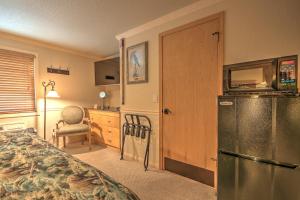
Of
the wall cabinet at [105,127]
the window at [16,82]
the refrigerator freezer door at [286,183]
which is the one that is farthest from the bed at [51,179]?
the window at [16,82]

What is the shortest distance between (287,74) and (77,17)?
264cm

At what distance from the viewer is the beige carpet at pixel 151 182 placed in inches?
75.5

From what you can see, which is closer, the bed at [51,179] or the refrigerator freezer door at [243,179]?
the bed at [51,179]

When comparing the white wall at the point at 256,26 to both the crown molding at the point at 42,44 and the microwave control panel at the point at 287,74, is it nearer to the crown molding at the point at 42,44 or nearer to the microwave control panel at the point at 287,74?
the microwave control panel at the point at 287,74

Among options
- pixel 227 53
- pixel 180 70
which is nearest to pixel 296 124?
pixel 227 53

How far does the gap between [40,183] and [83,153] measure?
2.68 metres

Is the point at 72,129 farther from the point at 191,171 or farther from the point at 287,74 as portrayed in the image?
the point at 287,74

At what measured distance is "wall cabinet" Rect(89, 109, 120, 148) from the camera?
11.3 ft

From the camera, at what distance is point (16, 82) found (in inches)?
128

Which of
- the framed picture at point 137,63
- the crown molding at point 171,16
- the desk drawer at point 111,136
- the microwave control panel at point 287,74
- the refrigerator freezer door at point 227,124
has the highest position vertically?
the crown molding at point 171,16

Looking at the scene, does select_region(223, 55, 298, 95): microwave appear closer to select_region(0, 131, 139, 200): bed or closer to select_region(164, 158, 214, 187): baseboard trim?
select_region(164, 158, 214, 187): baseboard trim

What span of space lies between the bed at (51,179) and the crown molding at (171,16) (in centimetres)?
217

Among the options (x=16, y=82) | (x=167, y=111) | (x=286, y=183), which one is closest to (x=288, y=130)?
(x=286, y=183)

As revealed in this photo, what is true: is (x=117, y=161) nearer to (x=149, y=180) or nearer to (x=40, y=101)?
(x=149, y=180)
